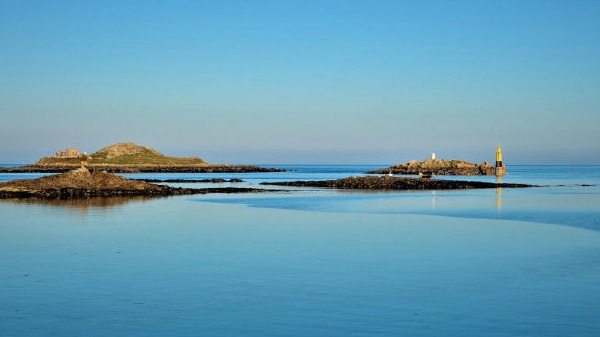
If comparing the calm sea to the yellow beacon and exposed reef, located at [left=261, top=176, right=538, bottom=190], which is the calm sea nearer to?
exposed reef, located at [left=261, top=176, right=538, bottom=190]

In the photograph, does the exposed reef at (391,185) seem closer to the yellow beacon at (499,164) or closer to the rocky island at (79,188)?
the rocky island at (79,188)

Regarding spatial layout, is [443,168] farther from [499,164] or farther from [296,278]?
[296,278]

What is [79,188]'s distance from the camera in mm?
65750

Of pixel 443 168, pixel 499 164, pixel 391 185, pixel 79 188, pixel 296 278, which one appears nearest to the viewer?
pixel 296 278

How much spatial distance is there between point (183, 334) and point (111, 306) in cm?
309

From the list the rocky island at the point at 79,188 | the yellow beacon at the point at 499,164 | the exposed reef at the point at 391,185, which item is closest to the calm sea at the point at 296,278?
the rocky island at the point at 79,188

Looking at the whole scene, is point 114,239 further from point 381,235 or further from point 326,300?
point 326,300

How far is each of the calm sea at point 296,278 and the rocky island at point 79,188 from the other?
25532 mm

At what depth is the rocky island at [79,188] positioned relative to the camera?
61.7 meters

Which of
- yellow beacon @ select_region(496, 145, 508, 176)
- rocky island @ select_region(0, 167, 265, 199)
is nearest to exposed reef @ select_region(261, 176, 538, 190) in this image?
rocky island @ select_region(0, 167, 265, 199)

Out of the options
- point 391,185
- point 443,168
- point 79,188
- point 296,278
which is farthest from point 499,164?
point 296,278

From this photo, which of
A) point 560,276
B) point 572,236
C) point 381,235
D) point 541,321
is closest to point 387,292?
point 541,321

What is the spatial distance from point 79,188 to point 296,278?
51.7 meters

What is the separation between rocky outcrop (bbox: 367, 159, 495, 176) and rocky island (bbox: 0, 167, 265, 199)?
10959cm
